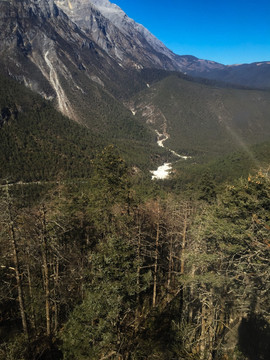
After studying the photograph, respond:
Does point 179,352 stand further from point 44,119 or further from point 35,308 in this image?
point 44,119

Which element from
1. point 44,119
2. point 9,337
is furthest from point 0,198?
point 44,119

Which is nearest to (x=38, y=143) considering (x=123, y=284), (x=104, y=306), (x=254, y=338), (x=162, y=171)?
(x=162, y=171)

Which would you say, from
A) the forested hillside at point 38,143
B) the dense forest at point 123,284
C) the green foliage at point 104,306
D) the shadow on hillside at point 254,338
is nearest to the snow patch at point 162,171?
the forested hillside at point 38,143

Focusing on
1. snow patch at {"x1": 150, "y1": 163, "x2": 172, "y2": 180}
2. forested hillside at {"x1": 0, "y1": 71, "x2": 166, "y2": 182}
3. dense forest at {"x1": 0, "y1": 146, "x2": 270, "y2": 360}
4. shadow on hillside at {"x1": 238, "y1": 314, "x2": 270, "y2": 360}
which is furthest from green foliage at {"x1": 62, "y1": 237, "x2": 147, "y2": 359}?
snow patch at {"x1": 150, "y1": 163, "x2": 172, "y2": 180}

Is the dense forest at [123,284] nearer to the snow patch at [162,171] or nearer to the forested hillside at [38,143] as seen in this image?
the forested hillside at [38,143]

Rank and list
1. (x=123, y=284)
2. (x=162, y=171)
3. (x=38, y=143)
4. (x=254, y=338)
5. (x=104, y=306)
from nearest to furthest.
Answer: (x=104, y=306), (x=123, y=284), (x=254, y=338), (x=38, y=143), (x=162, y=171)

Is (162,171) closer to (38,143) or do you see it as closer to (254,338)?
(38,143)
